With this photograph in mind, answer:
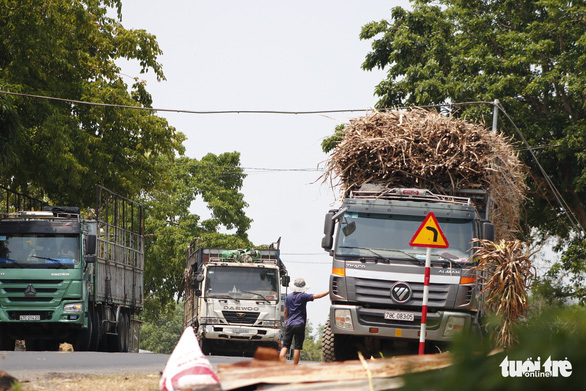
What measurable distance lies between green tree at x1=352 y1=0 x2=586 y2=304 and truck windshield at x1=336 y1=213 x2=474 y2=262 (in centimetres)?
1160

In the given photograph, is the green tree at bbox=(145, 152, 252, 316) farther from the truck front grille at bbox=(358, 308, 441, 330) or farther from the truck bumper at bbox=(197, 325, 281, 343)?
the truck front grille at bbox=(358, 308, 441, 330)

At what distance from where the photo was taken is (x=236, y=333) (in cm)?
2416

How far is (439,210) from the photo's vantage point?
12586 mm

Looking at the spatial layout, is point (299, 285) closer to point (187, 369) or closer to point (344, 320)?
point (344, 320)

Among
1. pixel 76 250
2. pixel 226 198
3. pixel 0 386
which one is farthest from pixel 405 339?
pixel 226 198

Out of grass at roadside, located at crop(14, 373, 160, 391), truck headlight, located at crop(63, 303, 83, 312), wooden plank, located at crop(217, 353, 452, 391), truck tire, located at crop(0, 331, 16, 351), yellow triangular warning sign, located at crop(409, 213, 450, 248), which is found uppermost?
yellow triangular warning sign, located at crop(409, 213, 450, 248)

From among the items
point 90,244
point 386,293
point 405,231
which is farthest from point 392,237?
point 90,244

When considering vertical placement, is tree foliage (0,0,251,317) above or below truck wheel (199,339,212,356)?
above

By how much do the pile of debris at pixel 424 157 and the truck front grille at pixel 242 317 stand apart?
10453 millimetres

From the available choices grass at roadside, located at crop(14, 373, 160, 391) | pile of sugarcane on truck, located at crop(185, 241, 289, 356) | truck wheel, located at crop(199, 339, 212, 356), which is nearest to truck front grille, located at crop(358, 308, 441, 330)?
grass at roadside, located at crop(14, 373, 160, 391)

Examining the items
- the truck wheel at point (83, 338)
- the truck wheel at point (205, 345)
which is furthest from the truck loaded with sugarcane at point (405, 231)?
the truck wheel at point (205, 345)

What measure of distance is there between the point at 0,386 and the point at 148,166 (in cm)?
2172

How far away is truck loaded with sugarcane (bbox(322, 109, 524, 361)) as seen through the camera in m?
12.4

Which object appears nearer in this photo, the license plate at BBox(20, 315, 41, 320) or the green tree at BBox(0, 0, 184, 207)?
the license plate at BBox(20, 315, 41, 320)
